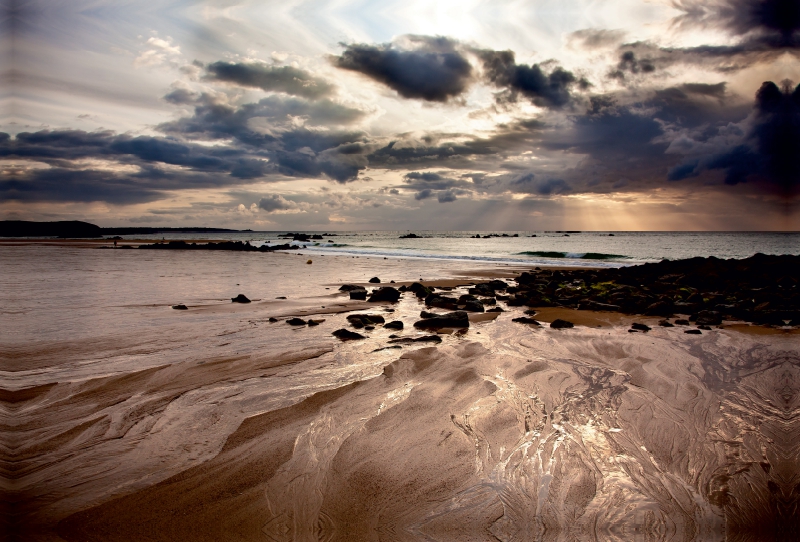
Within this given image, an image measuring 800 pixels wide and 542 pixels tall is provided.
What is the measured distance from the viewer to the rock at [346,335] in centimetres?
775

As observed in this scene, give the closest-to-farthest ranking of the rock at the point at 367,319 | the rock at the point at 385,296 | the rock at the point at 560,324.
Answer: the rock at the point at 367,319 < the rock at the point at 560,324 < the rock at the point at 385,296

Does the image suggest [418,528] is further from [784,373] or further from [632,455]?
[784,373]

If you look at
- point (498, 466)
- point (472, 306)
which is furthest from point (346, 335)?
point (498, 466)

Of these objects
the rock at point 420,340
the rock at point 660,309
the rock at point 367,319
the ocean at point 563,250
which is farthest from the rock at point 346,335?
the ocean at point 563,250

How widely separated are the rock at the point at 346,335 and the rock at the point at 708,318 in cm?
Result: 771

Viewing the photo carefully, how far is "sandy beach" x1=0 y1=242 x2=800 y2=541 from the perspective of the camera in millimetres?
2891

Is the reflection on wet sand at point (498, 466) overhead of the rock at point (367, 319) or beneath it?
beneath

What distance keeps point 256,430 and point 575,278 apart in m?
17.9

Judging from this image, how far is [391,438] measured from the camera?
398 cm

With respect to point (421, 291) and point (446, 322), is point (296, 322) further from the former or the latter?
point (421, 291)

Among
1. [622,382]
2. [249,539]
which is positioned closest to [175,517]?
[249,539]

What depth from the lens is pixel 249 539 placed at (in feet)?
8.69

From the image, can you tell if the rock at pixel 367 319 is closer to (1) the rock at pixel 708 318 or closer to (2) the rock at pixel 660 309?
(2) the rock at pixel 660 309

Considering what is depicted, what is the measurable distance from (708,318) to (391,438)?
9.23 meters
